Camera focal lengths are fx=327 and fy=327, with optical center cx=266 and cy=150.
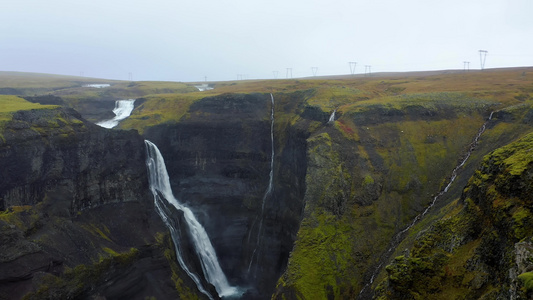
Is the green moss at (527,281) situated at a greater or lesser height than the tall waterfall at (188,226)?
greater

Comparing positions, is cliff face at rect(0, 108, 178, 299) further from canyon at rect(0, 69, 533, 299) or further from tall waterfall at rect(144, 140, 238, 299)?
tall waterfall at rect(144, 140, 238, 299)

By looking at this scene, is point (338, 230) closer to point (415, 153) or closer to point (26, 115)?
point (415, 153)

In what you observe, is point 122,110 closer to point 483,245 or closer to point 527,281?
point 483,245

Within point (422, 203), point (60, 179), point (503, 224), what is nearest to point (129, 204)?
point (60, 179)

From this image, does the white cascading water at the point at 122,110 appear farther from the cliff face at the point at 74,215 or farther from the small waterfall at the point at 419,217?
the small waterfall at the point at 419,217

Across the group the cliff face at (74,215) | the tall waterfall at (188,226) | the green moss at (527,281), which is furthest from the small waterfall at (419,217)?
the cliff face at (74,215)
